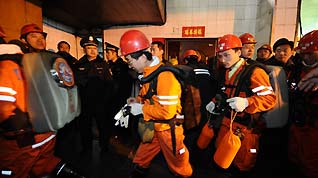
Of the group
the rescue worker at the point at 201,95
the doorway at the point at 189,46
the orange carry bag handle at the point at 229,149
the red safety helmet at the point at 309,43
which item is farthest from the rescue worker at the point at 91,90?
the doorway at the point at 189,46

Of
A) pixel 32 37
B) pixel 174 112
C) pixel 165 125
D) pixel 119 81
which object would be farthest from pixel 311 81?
pixel 32 37

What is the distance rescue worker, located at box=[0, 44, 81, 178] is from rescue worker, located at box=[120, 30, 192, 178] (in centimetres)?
85

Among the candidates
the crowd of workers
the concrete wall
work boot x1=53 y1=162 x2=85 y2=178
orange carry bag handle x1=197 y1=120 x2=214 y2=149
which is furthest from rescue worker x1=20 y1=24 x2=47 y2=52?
the concrete wall

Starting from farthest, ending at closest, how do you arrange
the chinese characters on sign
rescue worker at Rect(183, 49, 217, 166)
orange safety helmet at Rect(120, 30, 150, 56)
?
the chinese characters on sign, rescue worker at Rect(183, 49, 217, 166), orange safety helmet at Rect(120, 30, 150, 56)

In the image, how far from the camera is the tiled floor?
249cm

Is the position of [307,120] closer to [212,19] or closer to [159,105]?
[159,105]

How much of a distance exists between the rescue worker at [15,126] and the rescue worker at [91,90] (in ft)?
4.50

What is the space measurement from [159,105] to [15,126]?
1131 mm

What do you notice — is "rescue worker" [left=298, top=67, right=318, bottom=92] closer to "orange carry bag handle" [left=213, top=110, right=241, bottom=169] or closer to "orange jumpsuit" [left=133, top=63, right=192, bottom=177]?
"orange carry bag handle" [left=213, top=110, right=241, bottom=169]

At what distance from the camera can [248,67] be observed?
6.72 ft

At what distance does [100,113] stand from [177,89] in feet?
5.84

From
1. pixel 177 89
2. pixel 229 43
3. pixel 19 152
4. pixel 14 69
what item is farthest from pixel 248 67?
pixel 19 152

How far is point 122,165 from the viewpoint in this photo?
2693mm

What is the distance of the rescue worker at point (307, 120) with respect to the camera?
7.22 feet
